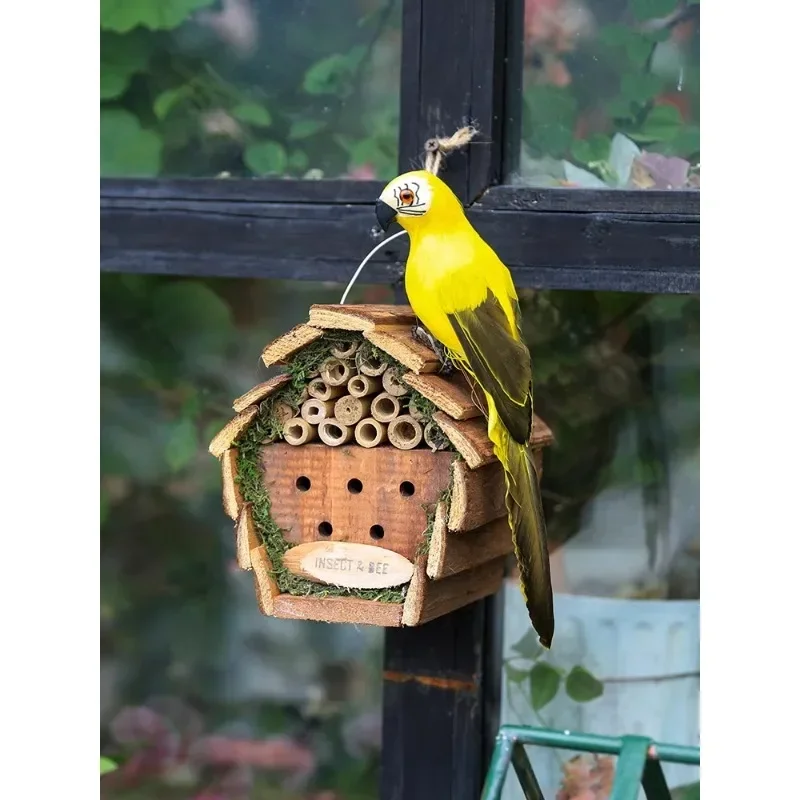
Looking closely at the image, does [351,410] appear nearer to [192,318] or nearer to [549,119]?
[549,119]

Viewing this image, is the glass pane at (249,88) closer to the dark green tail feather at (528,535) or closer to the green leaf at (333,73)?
the green leaf at (333,73)

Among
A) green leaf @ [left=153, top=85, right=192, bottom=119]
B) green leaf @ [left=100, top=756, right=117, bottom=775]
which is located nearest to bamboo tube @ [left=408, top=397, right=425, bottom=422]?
green leaf @ [left=153, top=85, right=192, bottom=119]

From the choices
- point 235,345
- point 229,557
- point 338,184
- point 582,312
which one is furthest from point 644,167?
point 229,557

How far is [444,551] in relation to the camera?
4.22 feet

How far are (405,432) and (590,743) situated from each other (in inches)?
15.8

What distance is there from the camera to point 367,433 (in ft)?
4.41

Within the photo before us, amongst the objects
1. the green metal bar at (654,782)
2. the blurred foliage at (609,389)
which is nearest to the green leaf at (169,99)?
the blurred foliage at (609,389)

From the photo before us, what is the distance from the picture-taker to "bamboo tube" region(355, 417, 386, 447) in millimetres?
1331

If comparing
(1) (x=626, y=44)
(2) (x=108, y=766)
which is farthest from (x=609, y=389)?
(2) (x=108, y=766)

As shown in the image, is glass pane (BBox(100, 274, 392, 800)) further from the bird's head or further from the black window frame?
the bird's head

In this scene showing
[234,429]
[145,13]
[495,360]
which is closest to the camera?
[495,360]

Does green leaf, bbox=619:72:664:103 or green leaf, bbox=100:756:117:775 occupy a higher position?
green leaf, bbox=619:72:664:103

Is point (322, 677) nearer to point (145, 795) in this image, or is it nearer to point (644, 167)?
point (145, 795)

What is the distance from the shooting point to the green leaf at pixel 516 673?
177 centimetres
